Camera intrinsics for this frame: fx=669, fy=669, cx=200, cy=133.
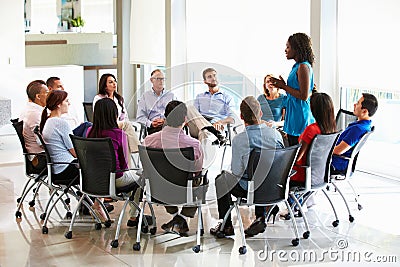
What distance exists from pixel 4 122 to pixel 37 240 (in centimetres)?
362

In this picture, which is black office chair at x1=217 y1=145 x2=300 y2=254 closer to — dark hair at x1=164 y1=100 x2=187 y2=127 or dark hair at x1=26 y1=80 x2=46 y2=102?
dark hair at x1=164 y1=100 x2=187 y2=127

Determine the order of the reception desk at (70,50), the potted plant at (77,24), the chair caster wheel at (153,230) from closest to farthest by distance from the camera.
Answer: the chair caster wheel at (153,230) → the reception desk at (70,50) → the potted plant at (77,24)

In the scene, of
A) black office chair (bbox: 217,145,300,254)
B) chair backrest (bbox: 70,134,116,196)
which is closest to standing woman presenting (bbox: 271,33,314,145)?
black office chair (bbox: 217,145,300,254)

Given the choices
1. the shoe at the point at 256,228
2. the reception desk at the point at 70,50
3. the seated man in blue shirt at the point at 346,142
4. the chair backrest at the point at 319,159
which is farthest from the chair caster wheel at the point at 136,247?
the reception desk at the point at 70,50

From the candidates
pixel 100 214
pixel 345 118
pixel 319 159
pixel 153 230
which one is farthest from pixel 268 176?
pixel 345 118

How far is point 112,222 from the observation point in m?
5.55

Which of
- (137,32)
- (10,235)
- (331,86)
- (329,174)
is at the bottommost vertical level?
(10,235)

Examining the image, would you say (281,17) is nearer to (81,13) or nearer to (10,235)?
(10,235)

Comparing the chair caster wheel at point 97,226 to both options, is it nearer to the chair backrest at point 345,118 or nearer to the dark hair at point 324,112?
the dark hair at point 324,112

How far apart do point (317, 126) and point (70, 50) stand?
26.8 feet

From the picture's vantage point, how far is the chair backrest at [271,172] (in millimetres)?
4699

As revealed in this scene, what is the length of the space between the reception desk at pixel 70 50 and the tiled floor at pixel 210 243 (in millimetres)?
6864

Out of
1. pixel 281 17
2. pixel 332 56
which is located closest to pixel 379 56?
pixel 332 56

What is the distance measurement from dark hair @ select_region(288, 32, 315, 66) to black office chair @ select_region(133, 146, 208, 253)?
Answer: 60.9 inches
